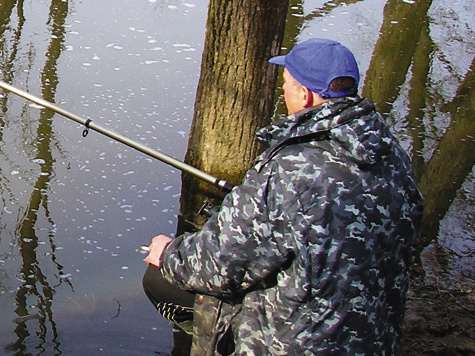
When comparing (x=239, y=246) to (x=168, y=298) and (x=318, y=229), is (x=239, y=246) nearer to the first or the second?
(x=318, y=229)

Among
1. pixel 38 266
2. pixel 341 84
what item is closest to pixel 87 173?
pixel 38 266

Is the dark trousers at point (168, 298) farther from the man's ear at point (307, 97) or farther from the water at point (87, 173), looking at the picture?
→ the man's ear at point (307, 97)

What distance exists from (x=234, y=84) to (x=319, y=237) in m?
2.02

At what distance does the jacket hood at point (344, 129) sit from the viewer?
222cm

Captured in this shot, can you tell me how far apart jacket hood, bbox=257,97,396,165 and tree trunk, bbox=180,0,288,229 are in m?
1.72

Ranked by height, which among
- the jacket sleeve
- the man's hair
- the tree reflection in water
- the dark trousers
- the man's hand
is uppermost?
the man's hair

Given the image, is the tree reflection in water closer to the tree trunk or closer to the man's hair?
the tree trunk

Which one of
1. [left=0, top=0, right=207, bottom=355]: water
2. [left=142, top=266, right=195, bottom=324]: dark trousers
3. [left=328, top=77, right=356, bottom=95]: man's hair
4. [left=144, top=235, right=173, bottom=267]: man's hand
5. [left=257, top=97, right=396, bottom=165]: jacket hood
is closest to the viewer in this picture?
[left=257, top=97, right=396, bottom=165]: jacket hood

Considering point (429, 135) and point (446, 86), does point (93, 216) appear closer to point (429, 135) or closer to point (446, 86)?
point (429, 135)

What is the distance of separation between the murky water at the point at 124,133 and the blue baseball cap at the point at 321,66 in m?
1.96

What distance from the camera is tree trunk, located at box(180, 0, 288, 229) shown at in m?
3.94

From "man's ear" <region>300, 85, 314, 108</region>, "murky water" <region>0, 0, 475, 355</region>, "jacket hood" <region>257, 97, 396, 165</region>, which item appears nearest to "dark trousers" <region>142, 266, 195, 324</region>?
"murky water" <region>0, 0, 475, 355</region>

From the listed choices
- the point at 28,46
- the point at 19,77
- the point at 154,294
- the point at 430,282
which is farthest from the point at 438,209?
the point at 28,46

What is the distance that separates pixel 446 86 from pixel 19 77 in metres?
4.69
